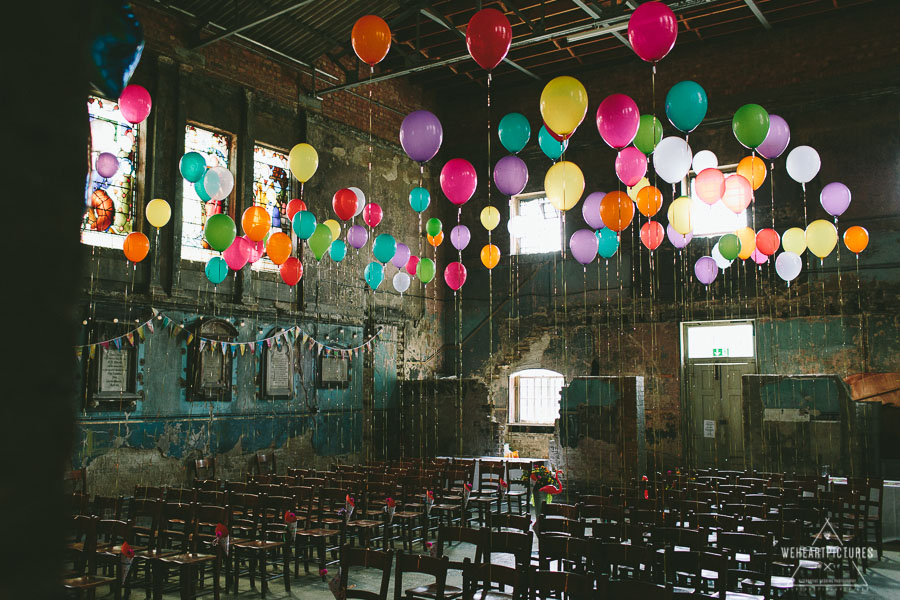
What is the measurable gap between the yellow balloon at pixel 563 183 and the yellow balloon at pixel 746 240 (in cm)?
399

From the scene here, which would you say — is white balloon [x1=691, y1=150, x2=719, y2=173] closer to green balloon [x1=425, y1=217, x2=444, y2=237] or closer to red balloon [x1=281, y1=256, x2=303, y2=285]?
green balloon [x1=425, y1=217, x2=444, y2=237]

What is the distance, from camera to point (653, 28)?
258 inches

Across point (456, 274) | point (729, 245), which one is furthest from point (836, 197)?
point (456, 274)

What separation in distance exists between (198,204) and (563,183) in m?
7.40

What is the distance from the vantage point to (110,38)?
3248mm

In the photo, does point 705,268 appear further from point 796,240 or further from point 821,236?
point 821,236

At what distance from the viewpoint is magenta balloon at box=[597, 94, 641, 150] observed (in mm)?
7332

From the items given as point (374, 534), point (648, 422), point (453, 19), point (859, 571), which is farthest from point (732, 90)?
point (374, 534)

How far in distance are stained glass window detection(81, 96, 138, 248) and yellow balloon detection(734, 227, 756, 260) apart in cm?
1019

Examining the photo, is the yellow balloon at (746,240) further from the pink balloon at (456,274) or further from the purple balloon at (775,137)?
the pink balloon at (456,274)

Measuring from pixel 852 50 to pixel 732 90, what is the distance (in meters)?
2.34

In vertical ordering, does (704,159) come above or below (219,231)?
above

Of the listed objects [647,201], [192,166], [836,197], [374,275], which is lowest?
[374,275]

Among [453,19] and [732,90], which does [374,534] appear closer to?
[453,19]
